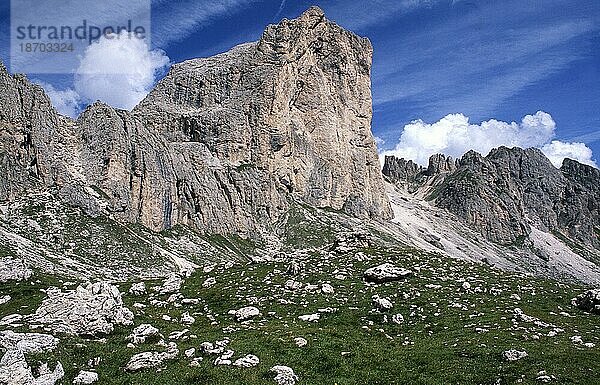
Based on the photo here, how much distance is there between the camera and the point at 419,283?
41.8 metres

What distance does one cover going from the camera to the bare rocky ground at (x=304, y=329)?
20828 millimetres

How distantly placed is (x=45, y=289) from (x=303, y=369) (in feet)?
97.0

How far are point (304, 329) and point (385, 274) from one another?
1617cm

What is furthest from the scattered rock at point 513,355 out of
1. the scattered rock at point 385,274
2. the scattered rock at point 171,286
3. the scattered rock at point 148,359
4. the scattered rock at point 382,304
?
the scattered rock at point 171,286

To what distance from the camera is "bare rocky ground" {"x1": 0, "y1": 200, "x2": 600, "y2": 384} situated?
20.8 meters

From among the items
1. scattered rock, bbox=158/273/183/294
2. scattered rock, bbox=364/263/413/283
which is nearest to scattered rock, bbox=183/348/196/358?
scattered rock, bbox=158/273/183/294

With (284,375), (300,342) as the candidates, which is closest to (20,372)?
(284,375)

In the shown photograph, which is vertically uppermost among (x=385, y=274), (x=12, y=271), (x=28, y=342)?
(x=12, y=271)

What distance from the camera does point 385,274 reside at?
43.0 meters

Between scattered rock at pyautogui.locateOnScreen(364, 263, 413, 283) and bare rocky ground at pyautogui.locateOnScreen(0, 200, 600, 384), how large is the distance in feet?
0.36

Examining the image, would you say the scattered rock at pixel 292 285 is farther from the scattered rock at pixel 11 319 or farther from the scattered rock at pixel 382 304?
the scattered rock at pixel 11 319

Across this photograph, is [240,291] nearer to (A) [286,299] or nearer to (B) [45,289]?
(A) [286,299]

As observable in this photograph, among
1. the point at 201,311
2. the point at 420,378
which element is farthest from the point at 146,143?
the point at 420,378

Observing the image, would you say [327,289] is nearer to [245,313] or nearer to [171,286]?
[245,313]
